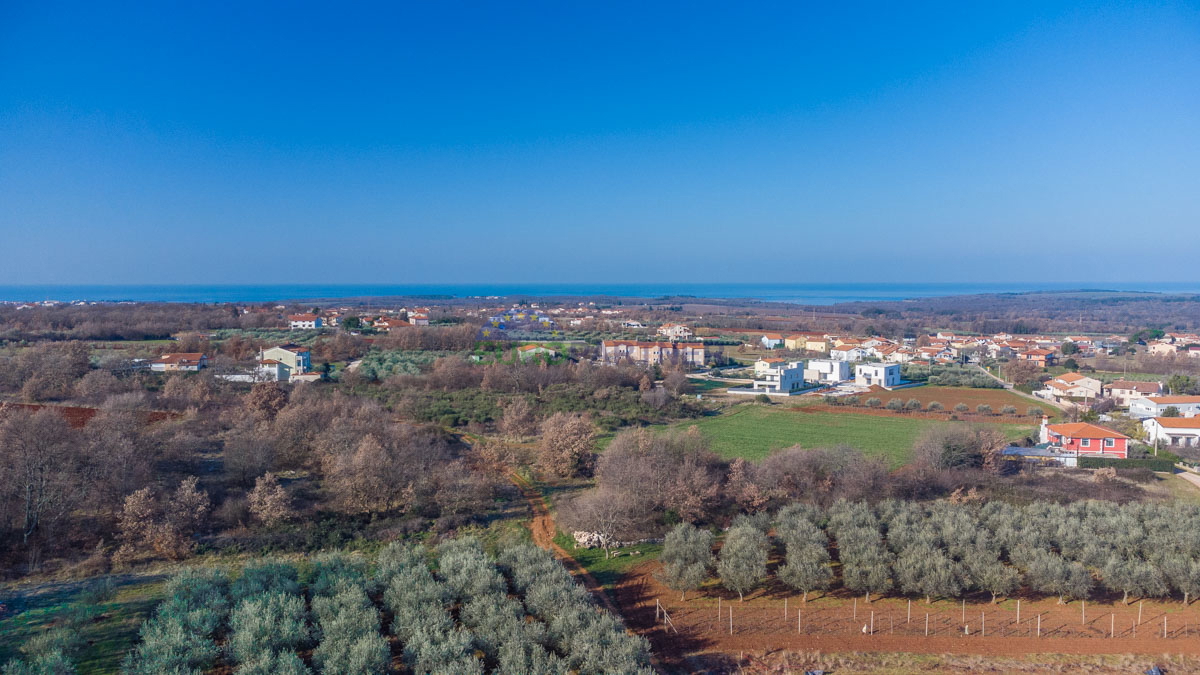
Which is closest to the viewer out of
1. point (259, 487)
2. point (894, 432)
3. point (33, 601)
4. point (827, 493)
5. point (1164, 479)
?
point (33, 601)

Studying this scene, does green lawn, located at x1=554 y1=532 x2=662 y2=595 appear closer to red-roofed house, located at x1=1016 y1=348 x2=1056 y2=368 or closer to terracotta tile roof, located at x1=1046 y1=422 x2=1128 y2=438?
terracotta tile roof, located at x1=1046 y1=422 x2=1128 y2=438

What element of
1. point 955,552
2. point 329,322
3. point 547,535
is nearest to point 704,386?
point 547,535

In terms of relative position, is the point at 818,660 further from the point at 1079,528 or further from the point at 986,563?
the point at 1079,528

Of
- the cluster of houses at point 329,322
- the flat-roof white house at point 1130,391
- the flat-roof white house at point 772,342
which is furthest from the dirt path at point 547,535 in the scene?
the flat-roof white house at point 772,342

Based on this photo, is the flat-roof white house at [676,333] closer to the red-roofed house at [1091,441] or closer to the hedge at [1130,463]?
the red-roofed house at [1091,441]

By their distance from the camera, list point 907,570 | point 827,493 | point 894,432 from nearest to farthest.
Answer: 1. point 907,570
2. point 827,493
3. point 894,432

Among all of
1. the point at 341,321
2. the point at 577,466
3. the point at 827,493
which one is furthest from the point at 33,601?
the point at 341,321

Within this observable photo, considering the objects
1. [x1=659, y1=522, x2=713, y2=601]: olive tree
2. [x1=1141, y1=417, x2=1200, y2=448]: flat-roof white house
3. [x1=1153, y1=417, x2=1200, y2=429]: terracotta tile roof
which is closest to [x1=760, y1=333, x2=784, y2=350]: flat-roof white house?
[x1=1153, y1=417, x2=1200, y2=429]: terracotta tile roof

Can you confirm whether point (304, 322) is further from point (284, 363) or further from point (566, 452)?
point (566, 452)
